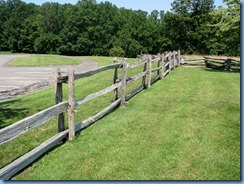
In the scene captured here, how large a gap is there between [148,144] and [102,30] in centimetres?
6468

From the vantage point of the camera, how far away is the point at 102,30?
223 ft

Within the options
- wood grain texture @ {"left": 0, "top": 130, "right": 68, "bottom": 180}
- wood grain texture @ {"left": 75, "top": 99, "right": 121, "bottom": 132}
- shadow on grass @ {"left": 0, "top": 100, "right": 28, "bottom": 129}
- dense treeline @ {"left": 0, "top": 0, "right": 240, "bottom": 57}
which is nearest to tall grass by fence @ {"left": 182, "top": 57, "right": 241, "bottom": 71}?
wood grain texture @ {"left": 75, "top": 99, "right": 121, "bottom": 132}

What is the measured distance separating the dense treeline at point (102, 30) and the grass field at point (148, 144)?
4454 centimetres

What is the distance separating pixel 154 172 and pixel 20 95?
917 cm

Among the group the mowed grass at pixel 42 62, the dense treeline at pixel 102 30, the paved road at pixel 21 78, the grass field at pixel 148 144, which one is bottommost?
the grass field at pixel 148 144

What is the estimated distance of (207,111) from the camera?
7352 mm

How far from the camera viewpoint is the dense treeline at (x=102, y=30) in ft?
168

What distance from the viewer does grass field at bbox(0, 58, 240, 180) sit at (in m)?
4.23

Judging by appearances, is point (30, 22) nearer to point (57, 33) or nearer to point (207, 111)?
point (57, 33)

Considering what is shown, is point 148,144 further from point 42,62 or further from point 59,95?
point 42,62

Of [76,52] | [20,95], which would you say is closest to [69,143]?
[20,95]

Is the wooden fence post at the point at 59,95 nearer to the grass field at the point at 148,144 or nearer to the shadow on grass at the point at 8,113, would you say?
the grass field at the point at 148,144

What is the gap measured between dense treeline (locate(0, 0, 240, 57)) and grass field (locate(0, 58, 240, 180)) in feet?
146

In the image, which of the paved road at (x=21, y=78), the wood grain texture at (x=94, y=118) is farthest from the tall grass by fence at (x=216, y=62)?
the paved road at (x=21, y=78)
